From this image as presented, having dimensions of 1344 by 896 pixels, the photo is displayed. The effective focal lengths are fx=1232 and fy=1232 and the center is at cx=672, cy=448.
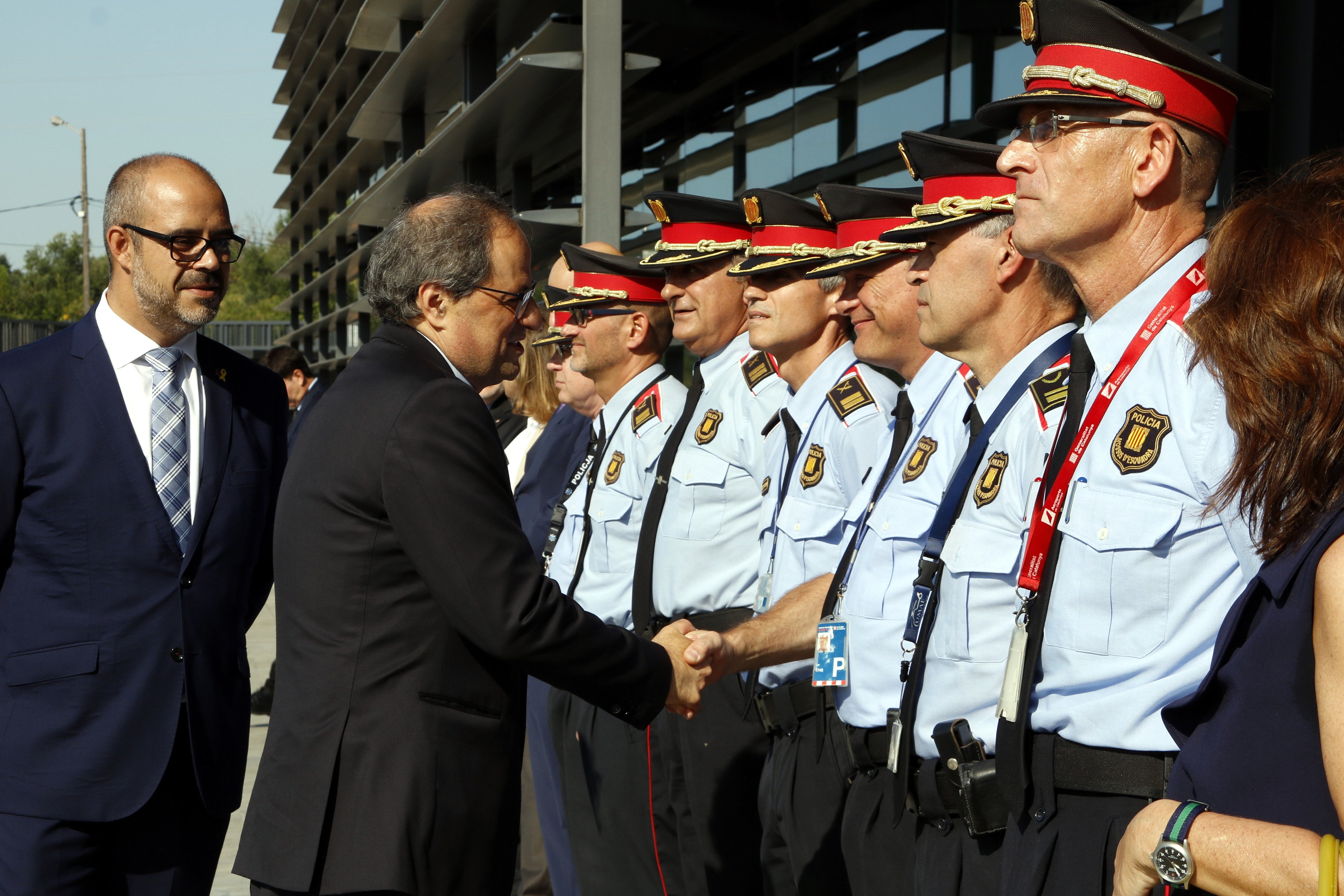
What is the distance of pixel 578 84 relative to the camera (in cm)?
613

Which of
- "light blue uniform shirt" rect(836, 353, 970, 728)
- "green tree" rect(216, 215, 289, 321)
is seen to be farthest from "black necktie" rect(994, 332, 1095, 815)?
"green tree" rect(216, 215, 289, 321)

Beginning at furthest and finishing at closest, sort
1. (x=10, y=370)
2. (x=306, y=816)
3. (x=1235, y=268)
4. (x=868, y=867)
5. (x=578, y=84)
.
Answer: (x=578, y=84), (x=10, y=370), (x=868, y=867), (x=306, y=816), (x=1235, y=268)

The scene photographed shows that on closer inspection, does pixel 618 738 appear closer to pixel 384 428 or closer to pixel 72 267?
pixel 384 428

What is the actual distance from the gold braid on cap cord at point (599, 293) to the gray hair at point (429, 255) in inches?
73.6

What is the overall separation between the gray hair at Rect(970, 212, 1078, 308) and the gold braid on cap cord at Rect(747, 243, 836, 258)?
0.98 meters

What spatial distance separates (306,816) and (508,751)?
411mm

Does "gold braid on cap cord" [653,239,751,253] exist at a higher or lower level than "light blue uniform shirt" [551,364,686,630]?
higher

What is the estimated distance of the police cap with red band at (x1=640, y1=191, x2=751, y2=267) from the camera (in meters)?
4.51

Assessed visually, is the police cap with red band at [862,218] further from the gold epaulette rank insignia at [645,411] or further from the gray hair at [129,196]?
the gray hair at [129,196]

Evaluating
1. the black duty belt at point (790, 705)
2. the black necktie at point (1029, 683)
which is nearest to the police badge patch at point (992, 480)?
the black necktie at point (1029, 683)

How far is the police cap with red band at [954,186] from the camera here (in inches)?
113

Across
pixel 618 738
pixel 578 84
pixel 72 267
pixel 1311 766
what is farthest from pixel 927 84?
pixel 72 267

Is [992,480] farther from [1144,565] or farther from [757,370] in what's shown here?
[757,370]

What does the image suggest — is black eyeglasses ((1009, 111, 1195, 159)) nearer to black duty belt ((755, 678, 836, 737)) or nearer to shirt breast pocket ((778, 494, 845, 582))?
shirt breast pocket ((778, 494, 845, 582))
